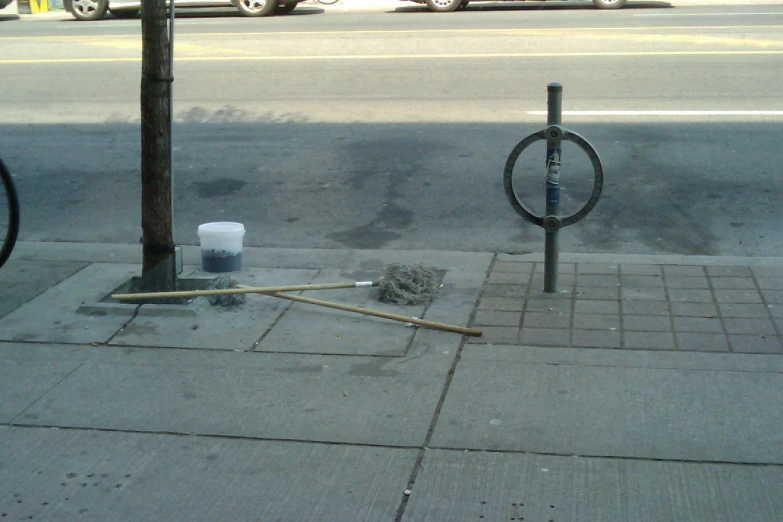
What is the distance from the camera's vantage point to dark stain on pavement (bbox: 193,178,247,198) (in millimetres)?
8344

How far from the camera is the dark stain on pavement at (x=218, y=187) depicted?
8344mm

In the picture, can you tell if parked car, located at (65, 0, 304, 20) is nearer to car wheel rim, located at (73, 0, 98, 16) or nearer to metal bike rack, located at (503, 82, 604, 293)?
car wheel rim, located at (73, 0, 98, 16)

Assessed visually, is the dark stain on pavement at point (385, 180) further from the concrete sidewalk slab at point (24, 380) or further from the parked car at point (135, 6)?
the parked car at point (135, 6)

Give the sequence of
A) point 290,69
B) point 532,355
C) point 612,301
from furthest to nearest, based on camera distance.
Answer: point 290,69 → point 612,301 → point 532,355

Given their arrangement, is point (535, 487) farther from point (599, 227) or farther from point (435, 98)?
point (435, 98)

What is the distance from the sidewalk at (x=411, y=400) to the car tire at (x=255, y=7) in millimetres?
15411

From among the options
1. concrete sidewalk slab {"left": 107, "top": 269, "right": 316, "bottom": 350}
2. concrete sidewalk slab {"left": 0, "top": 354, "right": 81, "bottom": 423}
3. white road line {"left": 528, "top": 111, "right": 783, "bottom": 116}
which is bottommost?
concrete sidewalk slab {"left": 0, "top": 354, "right": 81, "bottom": 423}

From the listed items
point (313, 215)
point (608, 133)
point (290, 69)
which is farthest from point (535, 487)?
point (290, 69)

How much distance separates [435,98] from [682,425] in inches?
310

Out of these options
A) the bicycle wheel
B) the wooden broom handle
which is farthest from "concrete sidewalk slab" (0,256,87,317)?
the wooden broom handle

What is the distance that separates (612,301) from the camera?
5.55 meters

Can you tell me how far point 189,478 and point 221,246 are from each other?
103 inches

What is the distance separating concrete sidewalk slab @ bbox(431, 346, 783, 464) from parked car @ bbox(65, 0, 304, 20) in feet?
56.8

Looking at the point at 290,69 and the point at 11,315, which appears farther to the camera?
the point at 290,69
